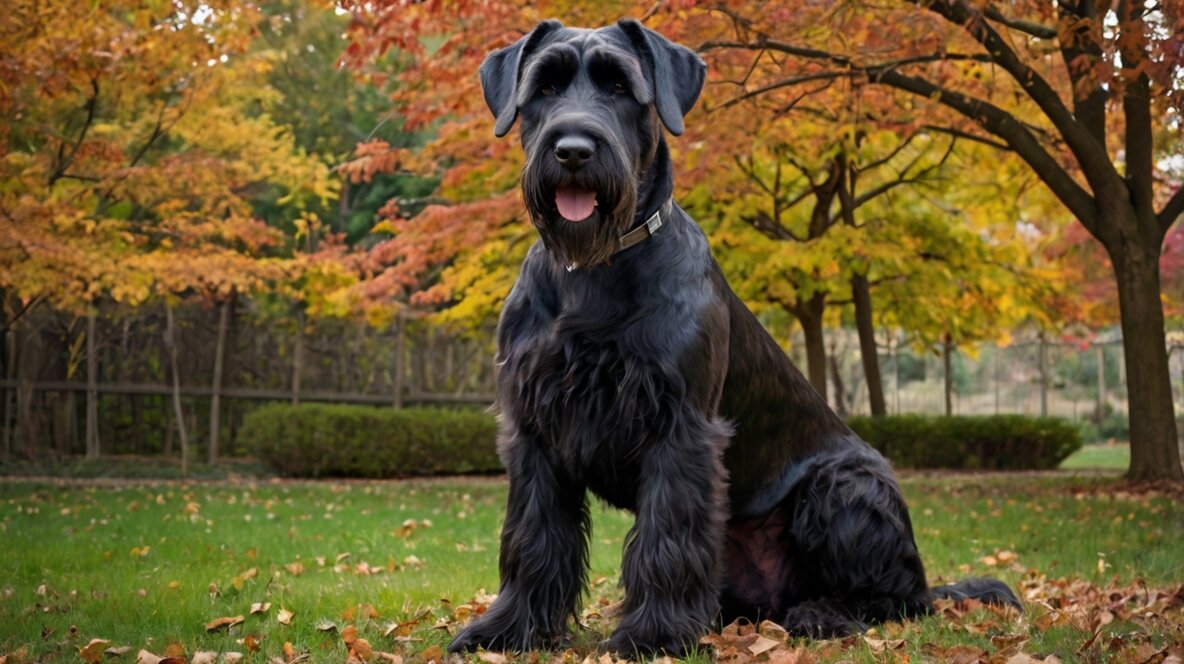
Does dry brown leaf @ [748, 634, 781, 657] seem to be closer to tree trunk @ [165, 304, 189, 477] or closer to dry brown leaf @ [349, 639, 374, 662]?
dry brown leaf @ [349, 639, 374, 662]

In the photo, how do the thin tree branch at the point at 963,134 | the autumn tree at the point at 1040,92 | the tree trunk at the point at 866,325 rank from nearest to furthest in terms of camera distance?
1. the autumn tree at the point at 1040,92
2. the thin tree branch at the point at 963,134
3. the tree trunk at the point at 866,325

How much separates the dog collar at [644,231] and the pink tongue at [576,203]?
20 centimetres

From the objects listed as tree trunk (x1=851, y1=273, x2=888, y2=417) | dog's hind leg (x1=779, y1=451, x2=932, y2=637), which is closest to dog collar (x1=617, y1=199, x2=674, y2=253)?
dog's hind leg (x1=779, y1=451, x2=932, y2=637)

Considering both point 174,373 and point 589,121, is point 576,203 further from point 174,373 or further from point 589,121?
point 174,373

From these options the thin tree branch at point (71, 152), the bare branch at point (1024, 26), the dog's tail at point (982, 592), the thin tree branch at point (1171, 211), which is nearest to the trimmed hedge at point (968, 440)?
the thin tree branch at point (1171, 211)

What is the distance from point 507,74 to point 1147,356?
8.71 m

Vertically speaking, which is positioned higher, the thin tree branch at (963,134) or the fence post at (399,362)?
the thin tree branch at (963,134)

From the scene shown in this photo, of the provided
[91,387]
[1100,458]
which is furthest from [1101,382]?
[91,387]

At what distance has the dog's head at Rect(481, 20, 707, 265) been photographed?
324cm

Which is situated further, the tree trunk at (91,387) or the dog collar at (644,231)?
the tree trunk at (91,387)

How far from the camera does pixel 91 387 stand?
14.9 m

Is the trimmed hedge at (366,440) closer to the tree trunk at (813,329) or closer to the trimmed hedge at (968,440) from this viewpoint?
the tree trunk at (813,329)

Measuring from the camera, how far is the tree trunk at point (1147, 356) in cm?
1043

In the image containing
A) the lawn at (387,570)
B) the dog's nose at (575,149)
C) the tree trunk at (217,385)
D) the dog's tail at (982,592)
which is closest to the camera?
the dog's nose at (575,149)
